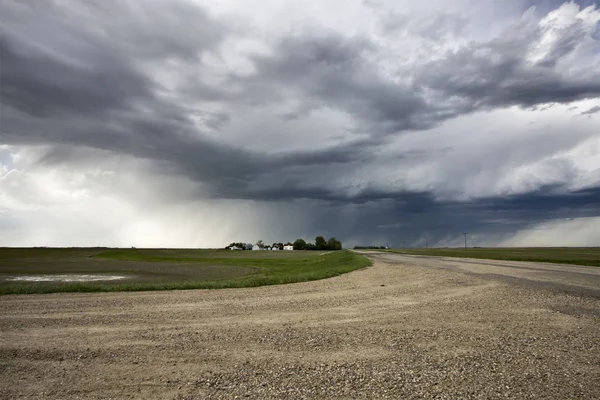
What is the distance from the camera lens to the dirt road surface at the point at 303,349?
8578 mm

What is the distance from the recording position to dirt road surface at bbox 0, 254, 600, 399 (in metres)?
8.58

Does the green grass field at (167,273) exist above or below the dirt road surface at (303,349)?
above

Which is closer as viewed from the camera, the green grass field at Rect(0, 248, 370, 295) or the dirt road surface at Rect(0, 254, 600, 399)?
the dirt road surface at Rect(0, 254, 600, 399)

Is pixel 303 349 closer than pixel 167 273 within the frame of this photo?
Yes

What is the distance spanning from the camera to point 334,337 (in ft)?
42.1

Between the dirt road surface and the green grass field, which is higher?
the green grass field

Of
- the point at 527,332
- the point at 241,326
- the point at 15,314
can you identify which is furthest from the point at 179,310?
the point at 527,332

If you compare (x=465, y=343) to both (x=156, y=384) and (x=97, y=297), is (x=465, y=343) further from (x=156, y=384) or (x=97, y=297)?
(x=97, y=297)

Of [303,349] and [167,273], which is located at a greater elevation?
[167,273]

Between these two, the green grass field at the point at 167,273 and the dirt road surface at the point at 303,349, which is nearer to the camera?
the dirt road surface at the point at 303,349

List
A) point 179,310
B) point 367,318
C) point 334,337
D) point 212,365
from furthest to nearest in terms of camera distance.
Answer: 1. point 179,310
2. point 367,318
3. point 334,337
4. point 212,365

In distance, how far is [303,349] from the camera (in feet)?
37.6

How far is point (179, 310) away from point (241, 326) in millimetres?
4987

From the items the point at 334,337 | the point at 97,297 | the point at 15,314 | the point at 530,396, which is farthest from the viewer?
the point at 97,297
